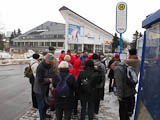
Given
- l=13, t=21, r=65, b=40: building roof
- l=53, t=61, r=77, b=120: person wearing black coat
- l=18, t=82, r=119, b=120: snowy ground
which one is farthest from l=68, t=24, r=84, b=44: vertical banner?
l=13, t=21, r=65, b=40: building roof

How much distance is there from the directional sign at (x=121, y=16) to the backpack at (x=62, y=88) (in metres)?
4.45

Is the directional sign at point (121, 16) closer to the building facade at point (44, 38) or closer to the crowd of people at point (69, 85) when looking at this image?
the crowd of people at point (69, 85)

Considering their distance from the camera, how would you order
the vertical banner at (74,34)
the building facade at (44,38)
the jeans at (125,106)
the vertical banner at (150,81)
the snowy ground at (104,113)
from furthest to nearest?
the building facade at (44,38), the vertical banner at (74,34), the snowy ground at (104,113), the jeans at (125,106), the vertical banner at (150,81)

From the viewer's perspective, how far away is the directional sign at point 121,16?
6660mm

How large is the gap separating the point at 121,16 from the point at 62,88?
192 inches

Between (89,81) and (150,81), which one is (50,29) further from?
(150,81)

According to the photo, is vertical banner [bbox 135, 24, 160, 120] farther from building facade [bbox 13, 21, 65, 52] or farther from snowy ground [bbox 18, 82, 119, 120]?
building facade [bbox 13, 21, 65, 52]

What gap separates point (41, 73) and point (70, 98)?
37.9 inches

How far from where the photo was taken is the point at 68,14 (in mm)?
14148

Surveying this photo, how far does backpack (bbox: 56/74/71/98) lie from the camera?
129 inches

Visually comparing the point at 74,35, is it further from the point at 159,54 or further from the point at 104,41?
the point at 104,41

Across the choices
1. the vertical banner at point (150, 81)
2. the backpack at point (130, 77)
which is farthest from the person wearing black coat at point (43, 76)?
the vertical banner at point (150, 81)

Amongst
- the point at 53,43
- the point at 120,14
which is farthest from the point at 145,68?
the point at 53,43

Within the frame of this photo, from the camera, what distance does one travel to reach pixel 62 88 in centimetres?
327
